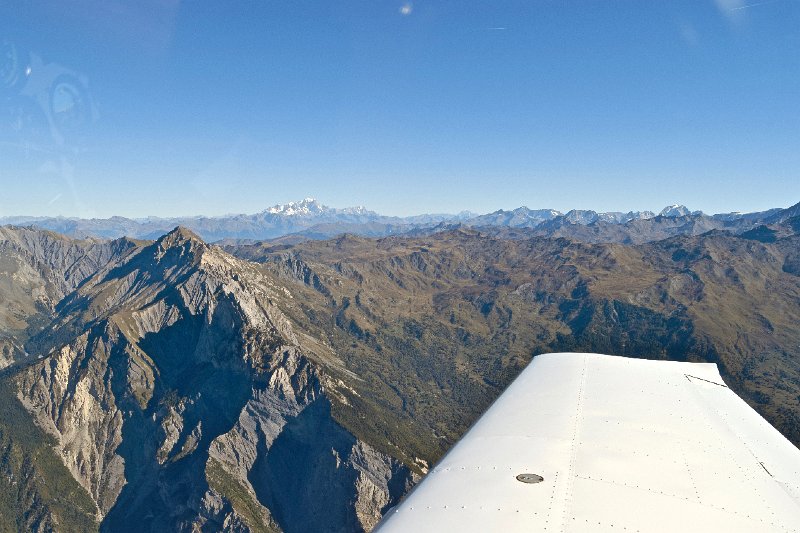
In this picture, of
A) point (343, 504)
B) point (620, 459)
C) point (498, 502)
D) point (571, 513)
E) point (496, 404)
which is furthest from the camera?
point (343, 504)

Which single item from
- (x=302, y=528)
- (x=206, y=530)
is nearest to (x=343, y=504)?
(x=302, y=528)

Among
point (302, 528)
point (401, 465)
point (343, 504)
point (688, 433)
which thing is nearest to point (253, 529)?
point (302, 528)

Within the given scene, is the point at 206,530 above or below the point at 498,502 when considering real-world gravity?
below

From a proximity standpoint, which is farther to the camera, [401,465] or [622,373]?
[401,465]

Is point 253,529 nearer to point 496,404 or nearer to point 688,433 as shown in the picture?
point 496,404

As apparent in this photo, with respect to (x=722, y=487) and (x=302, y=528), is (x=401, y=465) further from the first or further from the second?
(x=722, y=487)

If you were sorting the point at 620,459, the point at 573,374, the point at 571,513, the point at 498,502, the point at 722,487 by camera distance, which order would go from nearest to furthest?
the point at 571,513 < the point at 498,502 < the point at 722,487 < the point at 620,459 < the point at 573,374

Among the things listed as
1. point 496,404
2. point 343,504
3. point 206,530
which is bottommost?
point 206,530
